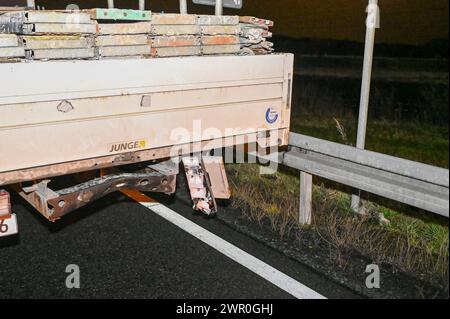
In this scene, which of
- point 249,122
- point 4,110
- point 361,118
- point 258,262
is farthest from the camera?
point 361,118

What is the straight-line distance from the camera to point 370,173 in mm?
4184

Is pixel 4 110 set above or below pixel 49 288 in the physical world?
above

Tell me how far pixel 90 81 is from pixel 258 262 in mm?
2058

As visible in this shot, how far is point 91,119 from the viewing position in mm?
3777

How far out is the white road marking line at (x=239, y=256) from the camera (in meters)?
3.73

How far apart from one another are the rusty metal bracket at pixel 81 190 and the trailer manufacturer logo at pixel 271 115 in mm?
1134

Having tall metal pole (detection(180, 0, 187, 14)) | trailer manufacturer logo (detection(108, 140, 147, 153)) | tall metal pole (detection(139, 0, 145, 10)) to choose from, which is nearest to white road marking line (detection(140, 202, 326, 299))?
trailer manufacturer logo (detection(108, 140, 147, 153))

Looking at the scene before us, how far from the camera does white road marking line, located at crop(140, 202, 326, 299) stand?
3.73 meters

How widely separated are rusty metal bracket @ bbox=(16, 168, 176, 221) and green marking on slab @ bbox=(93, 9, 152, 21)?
1.37 m

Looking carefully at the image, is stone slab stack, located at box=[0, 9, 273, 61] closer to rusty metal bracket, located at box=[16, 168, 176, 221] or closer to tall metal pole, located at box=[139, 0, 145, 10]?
rusty metal bracket, located at box=[16, 168, 176, 221]

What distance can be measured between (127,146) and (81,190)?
1.81 feet

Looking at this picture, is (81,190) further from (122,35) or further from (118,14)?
(118,14)
